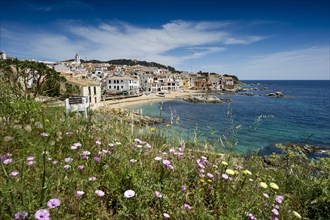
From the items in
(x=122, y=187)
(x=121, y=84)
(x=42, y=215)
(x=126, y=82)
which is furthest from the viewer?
(x=121, y=84)

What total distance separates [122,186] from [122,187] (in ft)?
0.09

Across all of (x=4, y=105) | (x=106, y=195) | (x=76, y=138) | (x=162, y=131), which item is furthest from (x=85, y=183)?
(x=4, y=105)

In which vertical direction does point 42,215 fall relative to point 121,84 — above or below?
below

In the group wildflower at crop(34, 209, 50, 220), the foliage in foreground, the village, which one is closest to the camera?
wildflower at crop(34, 209, 50, 220)

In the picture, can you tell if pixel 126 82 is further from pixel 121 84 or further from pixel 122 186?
pixel 122 186

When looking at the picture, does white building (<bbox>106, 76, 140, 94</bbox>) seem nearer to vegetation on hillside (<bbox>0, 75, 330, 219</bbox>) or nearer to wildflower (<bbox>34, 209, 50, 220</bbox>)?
vegetation on hillside (<bbox>0, 75, 330, 219</bbox>)

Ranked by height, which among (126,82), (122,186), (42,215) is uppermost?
(126,82)

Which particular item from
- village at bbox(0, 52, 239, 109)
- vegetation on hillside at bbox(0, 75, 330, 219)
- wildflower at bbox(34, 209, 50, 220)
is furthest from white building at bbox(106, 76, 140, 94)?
wildflower at bbox(34, 209, 50, 220)

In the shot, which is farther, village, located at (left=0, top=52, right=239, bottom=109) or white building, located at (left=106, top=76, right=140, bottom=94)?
white building, located at (left=106, top=76, right=140, bottom=94)

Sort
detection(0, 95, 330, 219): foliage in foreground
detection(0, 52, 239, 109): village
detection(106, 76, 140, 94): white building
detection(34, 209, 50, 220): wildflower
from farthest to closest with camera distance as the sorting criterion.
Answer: detection(106, 76, 140, 94): white building → detection(0, 52, 239, 109): village → detection(0, 95, 330, 219): foliage in foreground → detection(34, 209, 50, 220): wildflower

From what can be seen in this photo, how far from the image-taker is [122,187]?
7.46 ft

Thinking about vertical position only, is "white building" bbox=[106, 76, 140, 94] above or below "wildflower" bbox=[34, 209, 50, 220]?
above

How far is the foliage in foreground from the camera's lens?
5.75ft

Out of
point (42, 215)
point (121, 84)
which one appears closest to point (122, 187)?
point (42, 215)
